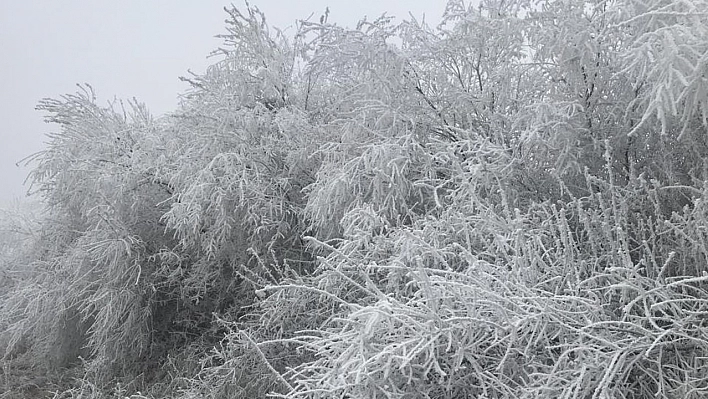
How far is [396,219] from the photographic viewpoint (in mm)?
4809

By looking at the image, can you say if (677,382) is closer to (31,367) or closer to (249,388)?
(249,388)

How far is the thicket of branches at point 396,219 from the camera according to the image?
2986 millimetres

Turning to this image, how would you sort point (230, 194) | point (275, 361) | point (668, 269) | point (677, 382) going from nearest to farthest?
point (677, 382)
point (668, 269)
point (275, 361)
point (230, 194)

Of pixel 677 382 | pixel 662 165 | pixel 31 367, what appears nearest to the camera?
pixel 677 382

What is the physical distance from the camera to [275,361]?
16.8ft

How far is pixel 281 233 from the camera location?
234 inches

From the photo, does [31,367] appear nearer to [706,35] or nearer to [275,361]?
[275,361]

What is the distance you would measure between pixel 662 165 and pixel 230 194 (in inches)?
144

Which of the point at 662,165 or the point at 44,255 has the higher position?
the point at 44,255

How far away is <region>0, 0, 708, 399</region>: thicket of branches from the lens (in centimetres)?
299

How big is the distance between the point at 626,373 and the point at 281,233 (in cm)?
363

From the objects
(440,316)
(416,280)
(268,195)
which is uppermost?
(268,195)

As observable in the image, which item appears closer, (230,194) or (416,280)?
(416,280)

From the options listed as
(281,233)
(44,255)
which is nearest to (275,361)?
(281,233)
